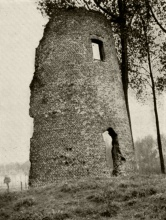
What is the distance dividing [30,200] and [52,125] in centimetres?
455

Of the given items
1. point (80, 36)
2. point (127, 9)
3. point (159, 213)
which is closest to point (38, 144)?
point (80, 36)

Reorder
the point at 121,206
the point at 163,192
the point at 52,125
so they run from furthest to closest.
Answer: the point at 52,125, the point at 163,192, the point at 121,206

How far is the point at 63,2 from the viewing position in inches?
679

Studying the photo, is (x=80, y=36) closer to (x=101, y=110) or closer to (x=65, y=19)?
(x=65, y=19)

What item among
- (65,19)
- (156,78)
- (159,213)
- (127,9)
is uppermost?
(127,9)

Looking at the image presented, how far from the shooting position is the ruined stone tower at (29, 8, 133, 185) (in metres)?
12.9

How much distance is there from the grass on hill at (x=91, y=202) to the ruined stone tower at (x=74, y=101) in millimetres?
1998

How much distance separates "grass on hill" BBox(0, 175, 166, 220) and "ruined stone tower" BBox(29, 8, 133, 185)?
1998 mm

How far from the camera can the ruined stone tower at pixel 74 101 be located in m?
12.9

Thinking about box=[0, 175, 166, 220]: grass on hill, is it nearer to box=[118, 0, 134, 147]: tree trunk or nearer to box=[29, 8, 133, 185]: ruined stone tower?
box=[29, 8, 133, 185]: ruined stone tower

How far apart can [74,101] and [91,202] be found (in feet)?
18.4

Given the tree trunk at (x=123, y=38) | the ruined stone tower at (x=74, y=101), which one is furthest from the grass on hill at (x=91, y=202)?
the tree trunk at (x=123, y=38)

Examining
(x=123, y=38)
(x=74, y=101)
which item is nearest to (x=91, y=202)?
(x=74, y=101)

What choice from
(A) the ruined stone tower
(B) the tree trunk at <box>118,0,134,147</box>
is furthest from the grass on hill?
(B) the tree trunk at <box>118,0,134,147</box>
